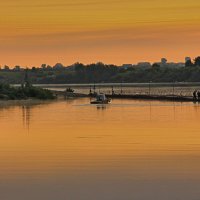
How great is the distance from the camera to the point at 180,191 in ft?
79.4

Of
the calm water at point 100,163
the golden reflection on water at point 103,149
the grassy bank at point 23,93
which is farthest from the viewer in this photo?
the grassy bank at point 23,93

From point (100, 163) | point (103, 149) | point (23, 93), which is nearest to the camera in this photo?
point (100, 163)

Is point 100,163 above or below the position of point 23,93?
above

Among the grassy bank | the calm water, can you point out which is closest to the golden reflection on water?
the calm water

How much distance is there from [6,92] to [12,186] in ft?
321

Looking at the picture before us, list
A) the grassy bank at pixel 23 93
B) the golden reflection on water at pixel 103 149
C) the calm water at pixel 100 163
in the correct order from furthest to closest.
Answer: the grassy bank at pixel 23 93 < the golden reflection on water at pixel 103 149 < the calm water at pixel 100 163

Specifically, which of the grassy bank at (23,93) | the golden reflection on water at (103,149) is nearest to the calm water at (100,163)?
the golden reflection on water at (103,149)

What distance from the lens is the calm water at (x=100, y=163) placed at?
24391mm

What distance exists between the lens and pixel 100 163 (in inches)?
1219

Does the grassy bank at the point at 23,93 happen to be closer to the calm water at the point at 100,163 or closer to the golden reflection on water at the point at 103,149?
the golden reflection on water at the point at 103,149

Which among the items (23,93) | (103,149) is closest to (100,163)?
(103,149)

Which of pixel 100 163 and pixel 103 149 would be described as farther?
pixel 103 149

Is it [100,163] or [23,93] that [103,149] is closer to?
[100,163]

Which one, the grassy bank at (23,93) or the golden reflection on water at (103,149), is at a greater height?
the golden reflection on water at (103,149)
